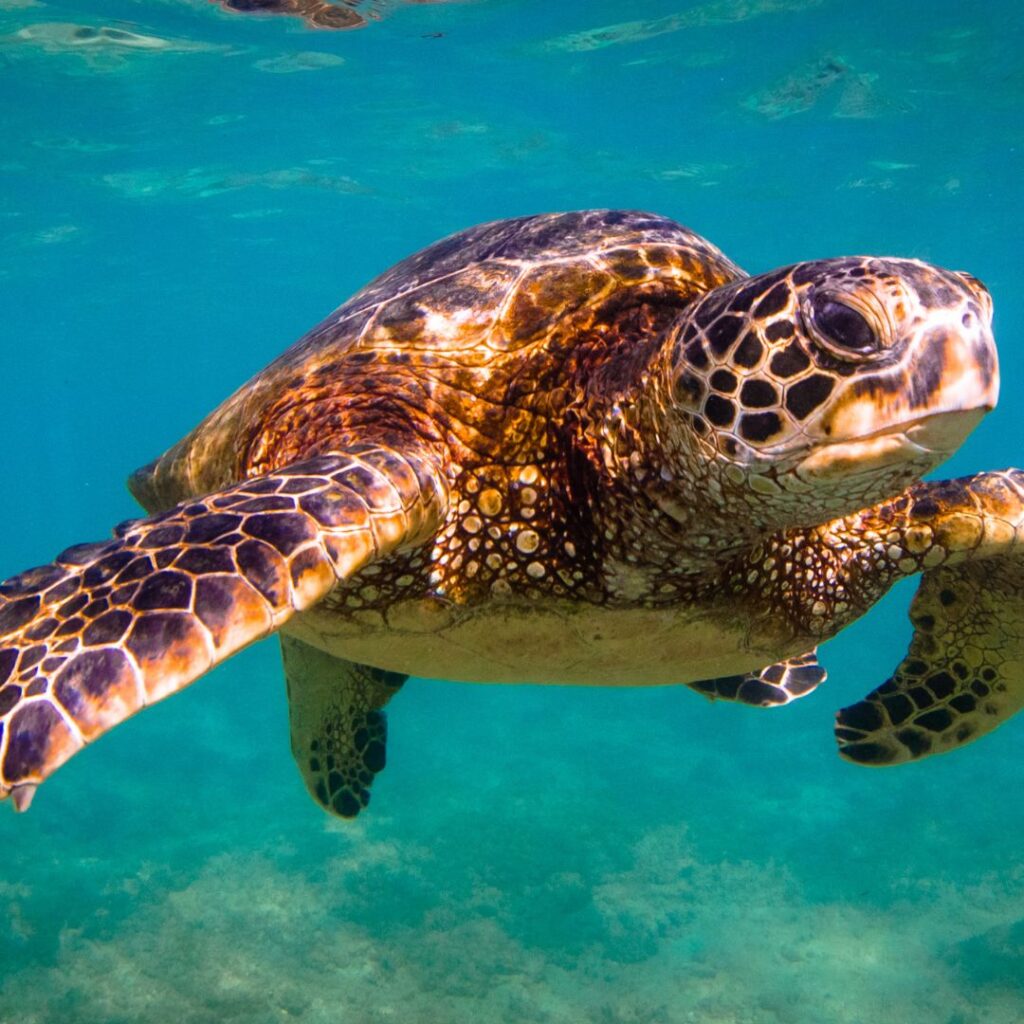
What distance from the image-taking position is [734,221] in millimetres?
31641

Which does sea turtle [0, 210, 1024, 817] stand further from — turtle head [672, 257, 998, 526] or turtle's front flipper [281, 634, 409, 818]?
turtle's front flipper [281, 634, 409, 818]

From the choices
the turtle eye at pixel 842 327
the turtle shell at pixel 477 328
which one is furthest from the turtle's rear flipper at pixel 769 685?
the turtle eye at pixel 842 327

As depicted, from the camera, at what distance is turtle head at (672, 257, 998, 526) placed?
2.27 meters

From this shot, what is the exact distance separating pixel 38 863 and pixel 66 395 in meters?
95.0

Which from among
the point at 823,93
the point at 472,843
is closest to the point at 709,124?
the point at 823,93

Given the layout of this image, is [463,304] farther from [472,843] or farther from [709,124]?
[709,124]

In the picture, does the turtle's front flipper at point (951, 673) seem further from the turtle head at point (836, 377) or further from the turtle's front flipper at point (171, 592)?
the turtle's front flipper at point (171, 592)

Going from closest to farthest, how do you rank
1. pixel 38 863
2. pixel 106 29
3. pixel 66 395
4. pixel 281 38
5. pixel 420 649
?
pixel 420 649
pixel 38 863
pixel 106 29
pixel 281 38
pixel 66 395

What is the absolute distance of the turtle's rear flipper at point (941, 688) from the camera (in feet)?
15.6

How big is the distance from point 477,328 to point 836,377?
1.68 m

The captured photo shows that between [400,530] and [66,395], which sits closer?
[400,530]

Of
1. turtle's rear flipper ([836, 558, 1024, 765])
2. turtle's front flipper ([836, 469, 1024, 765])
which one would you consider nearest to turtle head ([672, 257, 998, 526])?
turtle's front flipper ([836, 469, 1024, 765])

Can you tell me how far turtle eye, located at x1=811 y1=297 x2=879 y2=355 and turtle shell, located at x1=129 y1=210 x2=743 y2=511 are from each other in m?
1.21

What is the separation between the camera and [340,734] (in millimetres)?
6258
